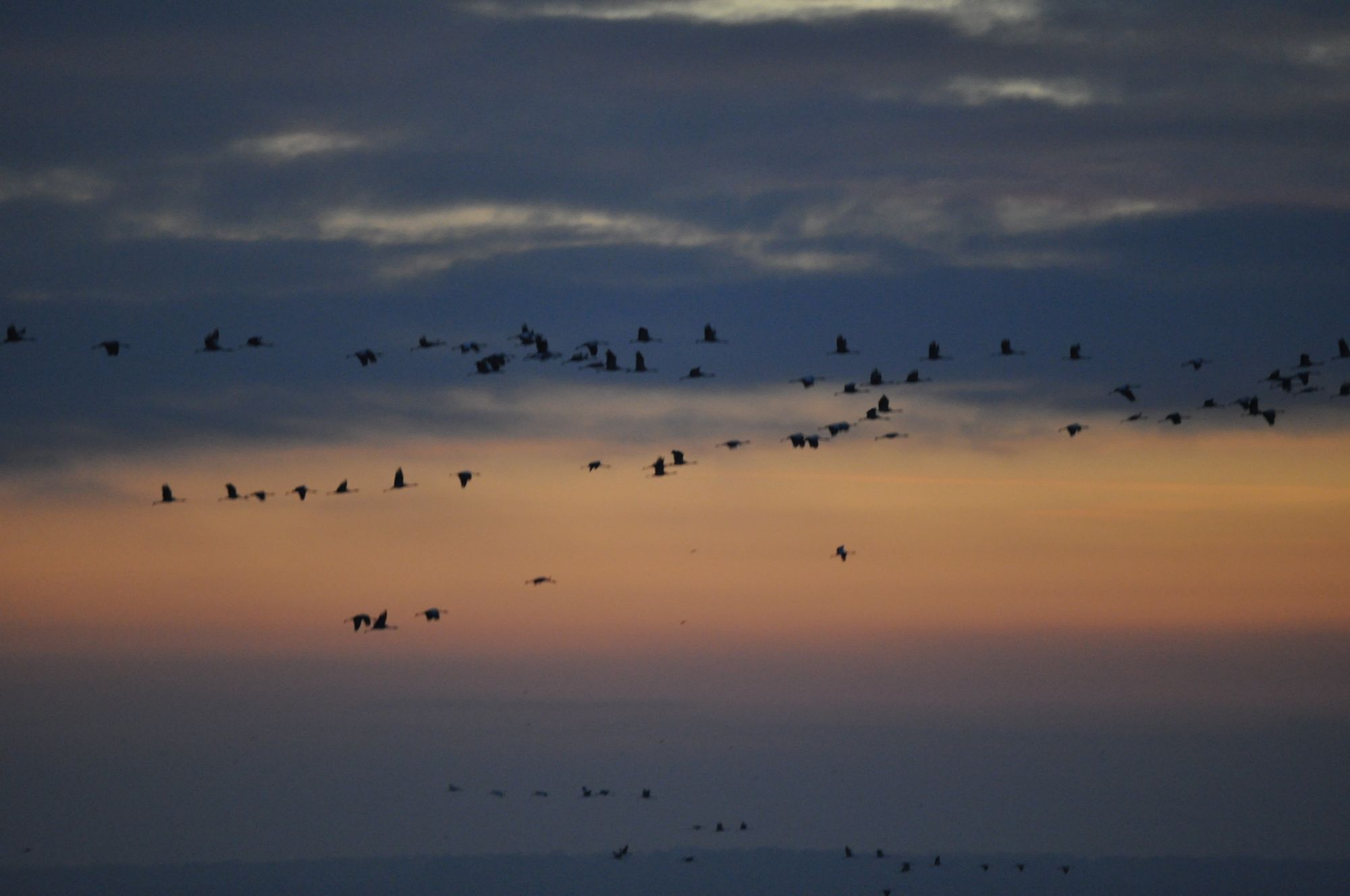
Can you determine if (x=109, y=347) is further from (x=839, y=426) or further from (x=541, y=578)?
(x=839, y=426)

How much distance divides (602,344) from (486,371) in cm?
631

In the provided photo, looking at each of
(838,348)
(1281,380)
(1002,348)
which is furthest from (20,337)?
(1281,380)

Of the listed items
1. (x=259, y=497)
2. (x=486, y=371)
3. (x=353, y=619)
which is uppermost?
(x=486, y=371)

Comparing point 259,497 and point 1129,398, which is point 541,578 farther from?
point 1129,398

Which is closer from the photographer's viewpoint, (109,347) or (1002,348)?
(109,347)

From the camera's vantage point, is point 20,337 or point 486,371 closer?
point 20,337

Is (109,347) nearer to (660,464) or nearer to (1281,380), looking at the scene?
(660,464)

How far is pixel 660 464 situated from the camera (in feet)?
308

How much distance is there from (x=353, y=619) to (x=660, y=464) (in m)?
18.3

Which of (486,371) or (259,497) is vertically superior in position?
(486,371)

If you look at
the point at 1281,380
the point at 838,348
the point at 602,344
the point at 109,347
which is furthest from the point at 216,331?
the point at 1281,380

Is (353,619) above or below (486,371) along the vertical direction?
below

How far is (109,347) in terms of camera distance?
84.0m

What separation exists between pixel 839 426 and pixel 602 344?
42.7ft
